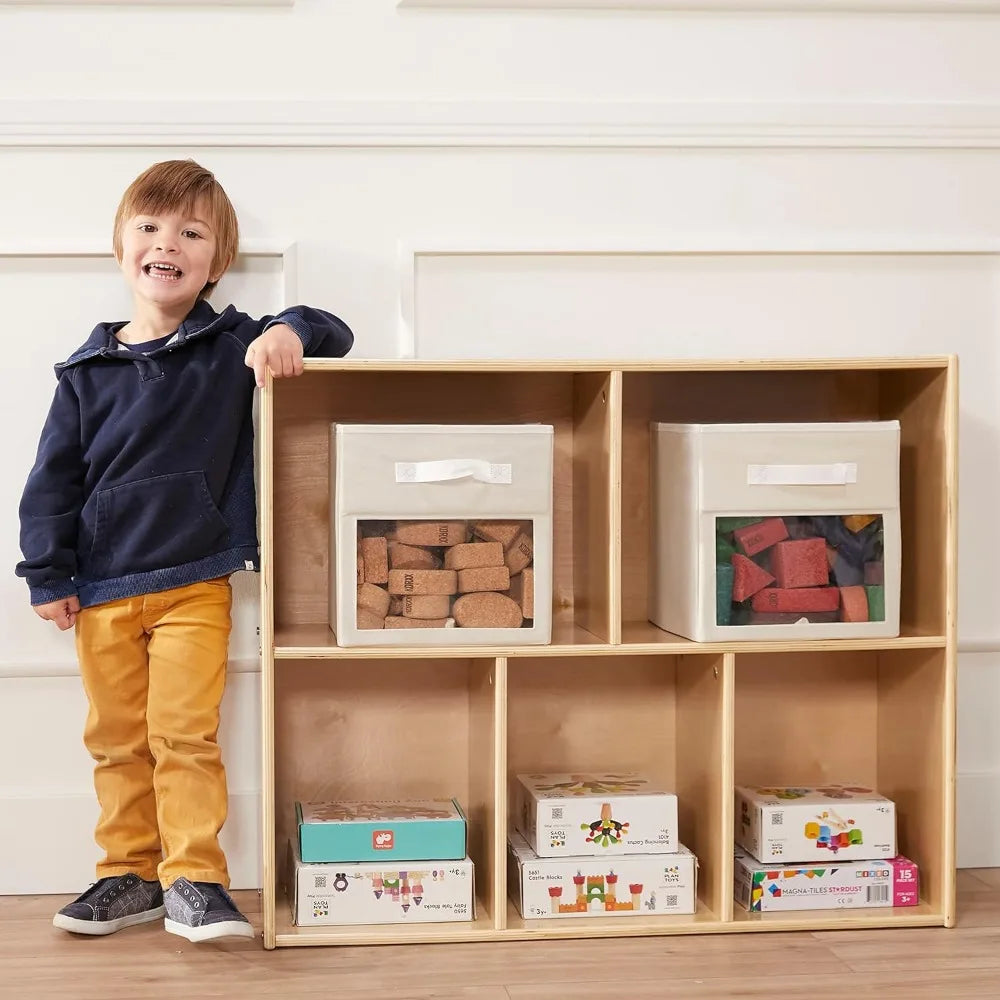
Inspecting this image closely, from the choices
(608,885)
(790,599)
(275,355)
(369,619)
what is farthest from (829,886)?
(275,355)

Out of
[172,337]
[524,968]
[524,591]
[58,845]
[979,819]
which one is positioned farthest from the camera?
[979,819]

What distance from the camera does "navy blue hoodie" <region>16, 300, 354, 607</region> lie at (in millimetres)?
1755

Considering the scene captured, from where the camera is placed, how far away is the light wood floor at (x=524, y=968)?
1523mm

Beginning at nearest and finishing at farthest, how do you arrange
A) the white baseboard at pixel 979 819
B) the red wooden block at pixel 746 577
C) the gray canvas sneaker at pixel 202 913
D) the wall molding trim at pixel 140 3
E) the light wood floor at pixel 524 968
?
the light wood floor at pixel 524 968 → the gray canvas sneaker at pixel 202 913 → the red wooden block at pixel 746 577 → the wall molding trim at pixel 140 3 → the white baseboard at pixel 979 819

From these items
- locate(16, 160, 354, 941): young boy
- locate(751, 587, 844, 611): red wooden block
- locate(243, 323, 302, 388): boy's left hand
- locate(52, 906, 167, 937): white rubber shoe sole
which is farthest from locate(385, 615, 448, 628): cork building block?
locate(52, 906, 167, 937): white rubber shoe sole

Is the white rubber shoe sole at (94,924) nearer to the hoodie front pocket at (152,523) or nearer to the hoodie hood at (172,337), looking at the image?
the hoodie front pocket at (152,523)

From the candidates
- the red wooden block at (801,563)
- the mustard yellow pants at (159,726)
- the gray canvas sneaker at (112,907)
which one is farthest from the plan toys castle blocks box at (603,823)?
the gray canvas sneaker at (112,907)

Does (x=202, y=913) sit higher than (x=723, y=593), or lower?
lower

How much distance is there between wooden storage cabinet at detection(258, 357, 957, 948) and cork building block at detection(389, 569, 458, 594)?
0.17 metres

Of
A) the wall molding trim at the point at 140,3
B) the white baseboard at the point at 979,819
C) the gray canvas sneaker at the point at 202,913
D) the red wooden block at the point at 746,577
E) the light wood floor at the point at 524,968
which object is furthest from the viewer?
the white baseboard at the point at 979,819

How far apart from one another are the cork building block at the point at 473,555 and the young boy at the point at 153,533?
0.33 m

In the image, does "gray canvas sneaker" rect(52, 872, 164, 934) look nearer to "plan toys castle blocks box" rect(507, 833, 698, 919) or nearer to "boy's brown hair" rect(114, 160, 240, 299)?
"plan toys castle blocks box" rect(507, 833, 698, 919)

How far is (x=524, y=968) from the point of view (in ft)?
5.27

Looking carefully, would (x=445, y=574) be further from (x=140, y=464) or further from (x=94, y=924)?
(x=94, y=924)
